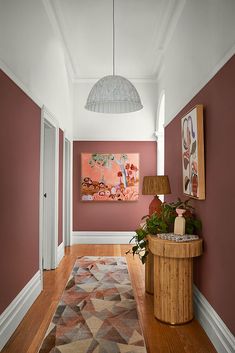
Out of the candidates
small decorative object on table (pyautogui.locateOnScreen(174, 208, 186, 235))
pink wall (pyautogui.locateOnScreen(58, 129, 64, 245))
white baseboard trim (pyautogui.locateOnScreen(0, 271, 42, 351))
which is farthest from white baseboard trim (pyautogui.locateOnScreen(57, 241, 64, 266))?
small decorative object on table (pyautogui.locateOnScreen(174, 208, 186, 235))

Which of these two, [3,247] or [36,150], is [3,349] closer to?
[3,247]

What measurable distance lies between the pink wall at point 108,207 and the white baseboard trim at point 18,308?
114 inches

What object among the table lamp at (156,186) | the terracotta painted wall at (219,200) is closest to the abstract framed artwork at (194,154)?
the terracotta painted wall at (219,200)

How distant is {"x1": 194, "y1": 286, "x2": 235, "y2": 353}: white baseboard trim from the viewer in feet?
6.99

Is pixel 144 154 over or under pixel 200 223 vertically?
over

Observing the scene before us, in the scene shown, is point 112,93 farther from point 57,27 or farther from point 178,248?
point 57,27

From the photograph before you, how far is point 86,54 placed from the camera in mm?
5172

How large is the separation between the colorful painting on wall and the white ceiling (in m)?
1.73

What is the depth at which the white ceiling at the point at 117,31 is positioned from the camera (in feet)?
12.4

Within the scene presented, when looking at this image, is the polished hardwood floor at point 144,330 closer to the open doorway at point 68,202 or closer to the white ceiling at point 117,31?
the open doorway at point 68,202

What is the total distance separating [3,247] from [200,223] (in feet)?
5.79

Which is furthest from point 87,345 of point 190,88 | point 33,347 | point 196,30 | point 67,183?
point 67,183

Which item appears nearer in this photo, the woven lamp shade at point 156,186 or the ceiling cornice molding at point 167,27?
the woven lamp shade at point 156,186

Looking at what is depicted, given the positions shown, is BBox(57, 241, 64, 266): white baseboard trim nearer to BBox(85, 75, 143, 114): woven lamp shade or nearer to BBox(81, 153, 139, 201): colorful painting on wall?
BBox(81, 153, 139, 201): colorful painting on wall
